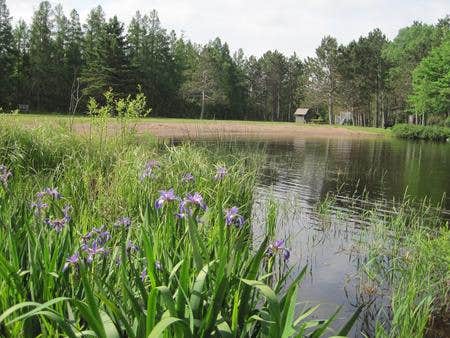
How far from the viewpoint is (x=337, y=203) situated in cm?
1355

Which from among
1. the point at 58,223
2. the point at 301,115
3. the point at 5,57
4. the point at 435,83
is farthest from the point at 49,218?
the point at 301,115

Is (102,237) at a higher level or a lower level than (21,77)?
lower

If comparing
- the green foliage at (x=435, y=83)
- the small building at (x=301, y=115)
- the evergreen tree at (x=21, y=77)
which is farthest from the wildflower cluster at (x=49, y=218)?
the small building at (x=301, y=115)

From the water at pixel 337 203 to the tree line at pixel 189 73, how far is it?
3152cm

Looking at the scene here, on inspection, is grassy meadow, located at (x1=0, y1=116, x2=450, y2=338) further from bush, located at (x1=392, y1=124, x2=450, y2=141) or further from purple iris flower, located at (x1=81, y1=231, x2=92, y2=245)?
bush, located at (x1=392, y1=124, x2=450, y2=141)

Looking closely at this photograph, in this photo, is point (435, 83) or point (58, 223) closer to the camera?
point (58, 223)

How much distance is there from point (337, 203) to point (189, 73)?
60.3 meters

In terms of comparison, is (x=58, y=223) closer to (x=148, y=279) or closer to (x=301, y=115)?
(x=148, y=279)

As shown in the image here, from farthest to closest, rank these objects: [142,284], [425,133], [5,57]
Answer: [5,57]
[425,133]
[142,284]

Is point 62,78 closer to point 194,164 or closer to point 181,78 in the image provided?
point 181,78

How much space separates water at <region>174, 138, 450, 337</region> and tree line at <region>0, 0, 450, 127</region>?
103ft

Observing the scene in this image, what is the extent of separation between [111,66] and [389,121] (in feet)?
146

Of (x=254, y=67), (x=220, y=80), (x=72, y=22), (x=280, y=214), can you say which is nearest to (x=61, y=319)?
(x=280, y=214)

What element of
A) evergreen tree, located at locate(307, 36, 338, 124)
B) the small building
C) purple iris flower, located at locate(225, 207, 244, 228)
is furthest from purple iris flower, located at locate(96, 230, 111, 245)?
the small building
